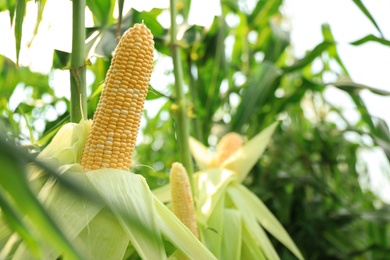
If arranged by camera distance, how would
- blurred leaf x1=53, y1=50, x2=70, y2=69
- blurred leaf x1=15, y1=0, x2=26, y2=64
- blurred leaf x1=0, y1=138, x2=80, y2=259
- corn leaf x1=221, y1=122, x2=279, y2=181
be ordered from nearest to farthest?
blurred leaf x1=0, y1=138, x2=80, y2=259, blurred leaf x1=15, y1=0, x2=26, y2=64, blurred leaf x1=53, y1=50, x2=70, y2=69, corn leaf x1=221, y1=122, x2=279, y2=181

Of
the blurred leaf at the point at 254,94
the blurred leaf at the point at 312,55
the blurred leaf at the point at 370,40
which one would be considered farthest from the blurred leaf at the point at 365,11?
the blurred leaf at the point at 254,94

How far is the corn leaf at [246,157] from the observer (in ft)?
3.92

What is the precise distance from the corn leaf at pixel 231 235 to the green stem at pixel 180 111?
4.2 inches

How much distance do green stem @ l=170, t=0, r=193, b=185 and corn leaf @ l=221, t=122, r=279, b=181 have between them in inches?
6.8

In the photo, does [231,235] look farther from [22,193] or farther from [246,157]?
[22,193]

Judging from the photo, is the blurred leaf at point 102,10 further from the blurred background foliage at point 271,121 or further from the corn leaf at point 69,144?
the corn leaf at point 69,144

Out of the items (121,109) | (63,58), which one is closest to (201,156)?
(63,58)

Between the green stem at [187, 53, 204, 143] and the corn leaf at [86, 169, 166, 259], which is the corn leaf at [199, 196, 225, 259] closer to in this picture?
the corn leaf at [86, 169, 166, 259]

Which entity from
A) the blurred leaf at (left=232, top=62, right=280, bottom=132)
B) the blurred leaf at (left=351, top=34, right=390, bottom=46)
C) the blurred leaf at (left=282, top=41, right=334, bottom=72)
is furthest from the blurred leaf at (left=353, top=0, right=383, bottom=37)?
the blurred leaf at (left=232, top=62, right=280, bottom=132)

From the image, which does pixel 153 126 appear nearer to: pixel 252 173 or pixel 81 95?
pixel 252 173

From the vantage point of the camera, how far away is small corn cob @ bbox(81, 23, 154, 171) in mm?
687

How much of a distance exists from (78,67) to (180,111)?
31 centimetres

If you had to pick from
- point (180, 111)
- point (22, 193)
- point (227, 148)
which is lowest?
point (227, 148)

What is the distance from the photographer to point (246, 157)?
1218 millimetres
